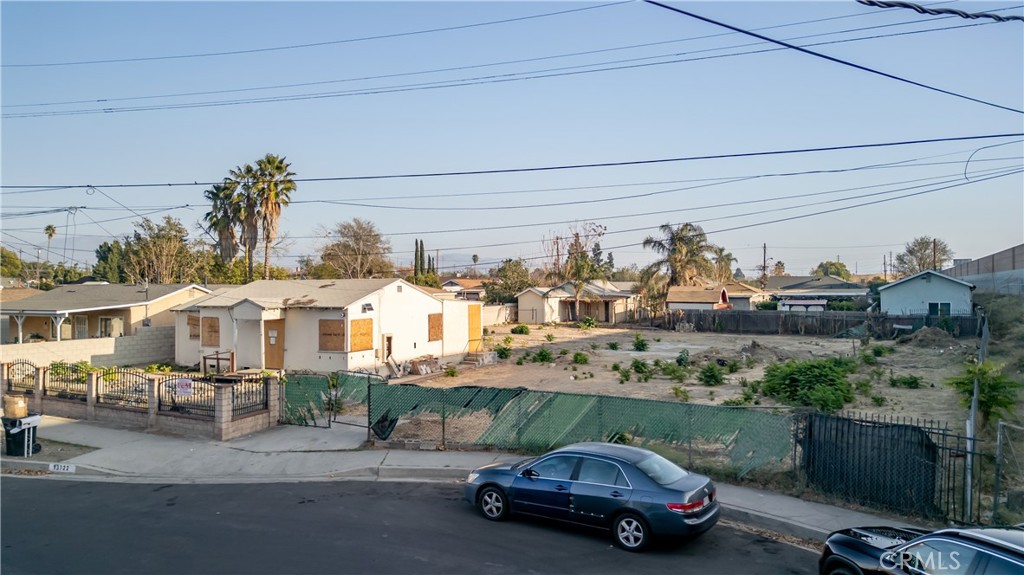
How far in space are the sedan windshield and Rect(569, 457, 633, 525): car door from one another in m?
0.36

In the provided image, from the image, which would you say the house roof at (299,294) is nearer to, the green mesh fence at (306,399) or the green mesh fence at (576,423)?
the green mesh fence at (306,399)

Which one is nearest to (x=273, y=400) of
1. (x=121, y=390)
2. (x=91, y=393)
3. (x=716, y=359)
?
(x=121, y=390)

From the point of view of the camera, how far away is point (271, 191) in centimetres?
4509

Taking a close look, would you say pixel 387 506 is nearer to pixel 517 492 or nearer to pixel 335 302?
pixel 517 492

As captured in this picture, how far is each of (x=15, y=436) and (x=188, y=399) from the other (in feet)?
12.6

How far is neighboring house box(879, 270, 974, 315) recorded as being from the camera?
176ft

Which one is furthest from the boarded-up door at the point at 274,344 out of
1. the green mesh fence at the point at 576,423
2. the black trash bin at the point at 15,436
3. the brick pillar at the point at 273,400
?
the green mesh fence at the point at 576,423

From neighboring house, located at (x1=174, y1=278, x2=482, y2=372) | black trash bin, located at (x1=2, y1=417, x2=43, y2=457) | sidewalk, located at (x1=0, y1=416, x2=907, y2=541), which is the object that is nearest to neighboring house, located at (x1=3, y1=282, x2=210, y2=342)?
neighboring house, located at (x1=174, y1=278, x2=482, y2=372)

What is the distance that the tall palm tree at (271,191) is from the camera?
4506 centimetres

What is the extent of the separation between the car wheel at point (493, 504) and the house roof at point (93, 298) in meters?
30.7

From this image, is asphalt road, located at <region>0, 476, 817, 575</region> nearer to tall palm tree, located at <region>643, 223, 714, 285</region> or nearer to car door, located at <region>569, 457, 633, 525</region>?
car door, located at <region>569, 457, 633, 525</region>

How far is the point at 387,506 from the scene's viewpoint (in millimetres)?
12047

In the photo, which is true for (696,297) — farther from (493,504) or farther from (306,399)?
(493,504)

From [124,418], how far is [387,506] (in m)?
11.6
